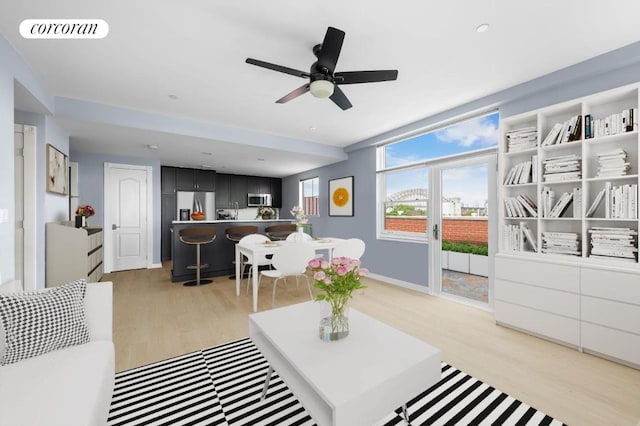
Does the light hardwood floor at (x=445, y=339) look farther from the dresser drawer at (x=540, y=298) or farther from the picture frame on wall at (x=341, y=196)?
the picture frame on wall at (x=341, y=196)

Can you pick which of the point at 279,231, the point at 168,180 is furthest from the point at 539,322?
the point at 168,180

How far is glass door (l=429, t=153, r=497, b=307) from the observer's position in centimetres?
336

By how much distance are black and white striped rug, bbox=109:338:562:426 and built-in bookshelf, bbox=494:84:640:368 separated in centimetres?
116

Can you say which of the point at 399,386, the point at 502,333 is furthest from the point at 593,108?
the point at 399,386

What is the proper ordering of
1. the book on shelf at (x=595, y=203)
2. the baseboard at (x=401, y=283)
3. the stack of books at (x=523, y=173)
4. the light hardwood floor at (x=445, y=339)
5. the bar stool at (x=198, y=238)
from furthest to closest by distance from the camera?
the bar stool at (x=198, y=238) → the baseboard at (x=401, y=283) → the stack of books at (x=523, y=173) → the book on shelf at (x=595, y=203) → the light hardwood floor at (x=445, y=339)

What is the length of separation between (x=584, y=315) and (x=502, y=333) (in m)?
0.66

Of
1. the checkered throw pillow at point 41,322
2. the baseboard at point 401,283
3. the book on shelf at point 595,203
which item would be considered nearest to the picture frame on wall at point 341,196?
the baseboard at point 401,283

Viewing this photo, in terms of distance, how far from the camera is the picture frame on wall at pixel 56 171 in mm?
3189

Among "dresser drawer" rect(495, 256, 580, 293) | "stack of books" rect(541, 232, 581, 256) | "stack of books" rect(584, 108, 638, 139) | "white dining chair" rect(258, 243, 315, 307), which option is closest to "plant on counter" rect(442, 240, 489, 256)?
"dresser drawer" rect(495, 256, 580, 293)

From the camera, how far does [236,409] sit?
1.62m

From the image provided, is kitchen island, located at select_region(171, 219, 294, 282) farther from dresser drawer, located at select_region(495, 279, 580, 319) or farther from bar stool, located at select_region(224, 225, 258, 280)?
dresser drawer, located at select_region(495, 279, 580, 319)

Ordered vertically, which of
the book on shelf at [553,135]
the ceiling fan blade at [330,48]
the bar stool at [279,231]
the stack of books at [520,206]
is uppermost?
the ceiling fan blade at [330,48]

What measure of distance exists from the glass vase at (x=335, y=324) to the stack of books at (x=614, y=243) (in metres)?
2.38

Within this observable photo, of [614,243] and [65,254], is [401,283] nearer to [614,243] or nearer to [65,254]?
[614,243]
